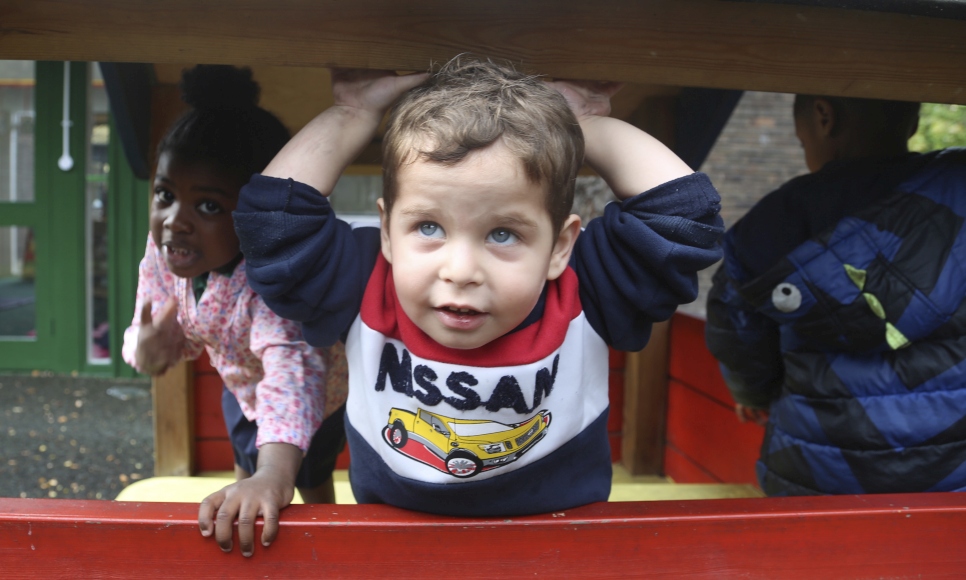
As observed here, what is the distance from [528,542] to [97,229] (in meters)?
→ 6.77

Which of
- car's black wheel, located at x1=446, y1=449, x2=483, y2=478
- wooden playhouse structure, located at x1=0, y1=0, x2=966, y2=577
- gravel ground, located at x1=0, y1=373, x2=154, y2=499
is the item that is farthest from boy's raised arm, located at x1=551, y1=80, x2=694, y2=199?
gravel ground, located at x1=0, y1=373, x2=154, y2=499

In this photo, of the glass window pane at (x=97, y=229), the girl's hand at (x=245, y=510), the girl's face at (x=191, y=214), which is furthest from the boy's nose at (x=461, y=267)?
the glass window pane at (x=97, y=229)

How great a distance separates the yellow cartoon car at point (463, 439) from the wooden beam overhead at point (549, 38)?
1.87 feet

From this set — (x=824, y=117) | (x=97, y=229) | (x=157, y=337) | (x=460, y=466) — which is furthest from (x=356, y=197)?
(x=460, y=466)

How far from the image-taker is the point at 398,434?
1267 millimetres

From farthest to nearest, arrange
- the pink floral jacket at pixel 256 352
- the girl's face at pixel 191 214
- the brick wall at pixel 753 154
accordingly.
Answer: the brick wall at pixel 753 154 → the girl's face at pixel 191 214 → the pink floral jacket at pixel 256 352

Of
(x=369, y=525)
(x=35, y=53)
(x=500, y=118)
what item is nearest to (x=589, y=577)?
(x=369, y=525)

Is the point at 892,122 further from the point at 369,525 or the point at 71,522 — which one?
the point at 71,522

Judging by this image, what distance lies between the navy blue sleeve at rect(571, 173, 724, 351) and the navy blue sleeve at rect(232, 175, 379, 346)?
0.40m

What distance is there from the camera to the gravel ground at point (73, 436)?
4398mm

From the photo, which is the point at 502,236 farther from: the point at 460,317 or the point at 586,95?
the point at 586,95

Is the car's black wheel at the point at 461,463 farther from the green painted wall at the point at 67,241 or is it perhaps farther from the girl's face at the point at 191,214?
the green painted wall at the point at 67,241

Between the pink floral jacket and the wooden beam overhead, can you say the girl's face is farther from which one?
the wooden beam overhead

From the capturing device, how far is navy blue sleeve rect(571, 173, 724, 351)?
3.92 ft
